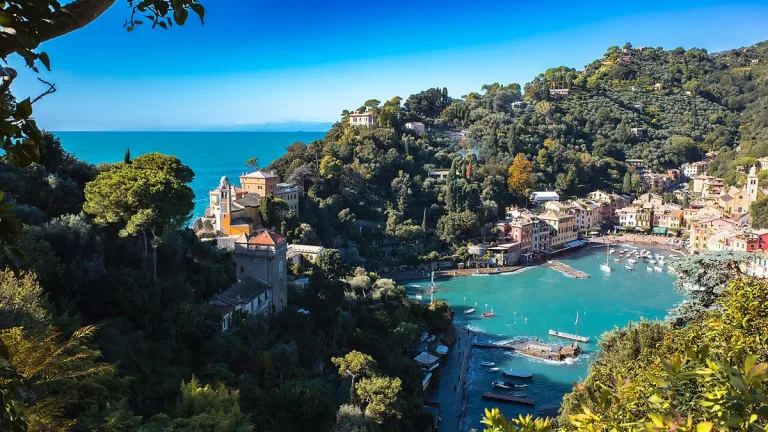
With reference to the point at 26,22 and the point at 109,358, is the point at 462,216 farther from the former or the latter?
the point at 26,22

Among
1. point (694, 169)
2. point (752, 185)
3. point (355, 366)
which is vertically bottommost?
point (355, 366)

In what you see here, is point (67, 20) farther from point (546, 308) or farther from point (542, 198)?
point (542, 198)

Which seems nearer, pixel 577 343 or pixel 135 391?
pixel 135 391

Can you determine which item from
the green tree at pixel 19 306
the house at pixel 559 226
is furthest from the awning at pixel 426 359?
the house at pixel 559 226

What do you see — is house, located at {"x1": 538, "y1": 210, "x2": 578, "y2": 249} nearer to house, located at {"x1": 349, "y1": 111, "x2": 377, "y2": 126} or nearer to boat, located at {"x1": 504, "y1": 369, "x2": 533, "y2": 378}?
house, located at {"x1": 349, "y1": 111, "x2": 377, "y2": 126}

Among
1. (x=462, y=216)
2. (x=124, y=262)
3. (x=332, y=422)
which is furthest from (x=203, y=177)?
(x=332, y=422)

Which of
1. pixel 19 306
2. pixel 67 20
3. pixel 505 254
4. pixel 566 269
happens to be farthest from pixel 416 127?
pixel 67 20
